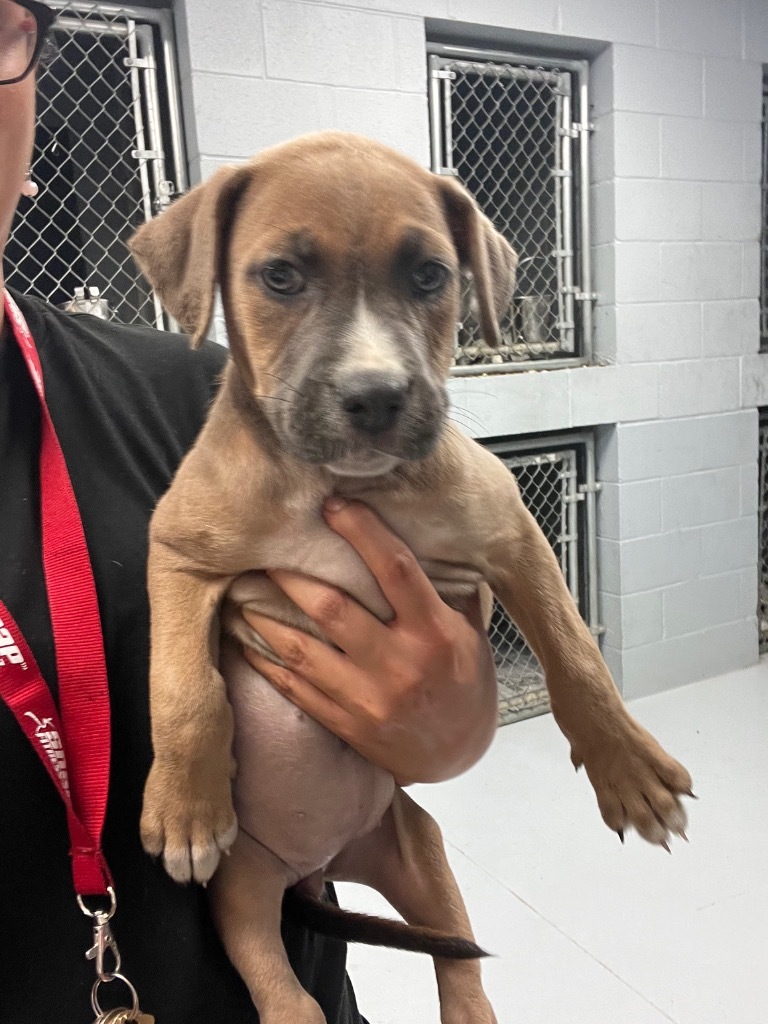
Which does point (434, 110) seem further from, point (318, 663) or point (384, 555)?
point (318, 663)

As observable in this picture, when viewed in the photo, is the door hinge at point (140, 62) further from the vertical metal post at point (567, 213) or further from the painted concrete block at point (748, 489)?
the painted concrete block at point (748, 489)

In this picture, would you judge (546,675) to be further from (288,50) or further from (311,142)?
(288,50)

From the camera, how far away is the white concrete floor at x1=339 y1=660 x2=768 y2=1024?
8.30 feet

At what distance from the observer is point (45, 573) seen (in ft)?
3.73

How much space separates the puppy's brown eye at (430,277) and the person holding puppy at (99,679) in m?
0.36

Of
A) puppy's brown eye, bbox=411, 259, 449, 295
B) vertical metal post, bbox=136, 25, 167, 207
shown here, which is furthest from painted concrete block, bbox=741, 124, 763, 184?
puppy's brown eye, bbox=411, 259, 449, 295

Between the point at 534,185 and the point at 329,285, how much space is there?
341cm

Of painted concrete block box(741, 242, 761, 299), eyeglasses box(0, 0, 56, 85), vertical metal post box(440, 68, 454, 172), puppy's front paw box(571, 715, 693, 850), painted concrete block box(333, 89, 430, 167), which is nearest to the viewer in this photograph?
eyeglasses box(0, 0, 56, 85)

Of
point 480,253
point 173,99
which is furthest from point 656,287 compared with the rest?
point 480,253

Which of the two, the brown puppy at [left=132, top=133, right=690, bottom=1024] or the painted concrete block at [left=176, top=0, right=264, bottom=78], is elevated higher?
the painted concrete block at [left=176, top=0, right=264, bottom=78]

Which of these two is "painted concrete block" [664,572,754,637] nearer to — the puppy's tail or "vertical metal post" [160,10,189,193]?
"vertical metal post" [160,10,189,193]

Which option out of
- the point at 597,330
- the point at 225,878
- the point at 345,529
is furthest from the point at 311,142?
the point at 597,330

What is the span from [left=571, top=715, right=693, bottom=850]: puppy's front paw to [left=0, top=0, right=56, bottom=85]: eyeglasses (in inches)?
52.7

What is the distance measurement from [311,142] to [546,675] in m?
0.96
